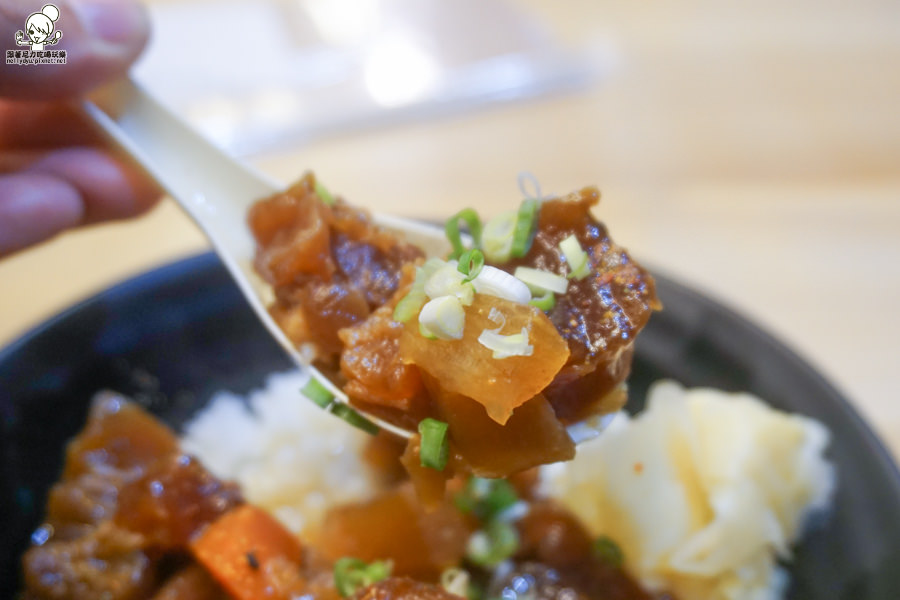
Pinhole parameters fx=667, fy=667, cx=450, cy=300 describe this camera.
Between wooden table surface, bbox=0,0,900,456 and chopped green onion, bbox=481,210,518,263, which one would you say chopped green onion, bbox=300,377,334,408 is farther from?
wooden table surface, bbox=0,0,900,456

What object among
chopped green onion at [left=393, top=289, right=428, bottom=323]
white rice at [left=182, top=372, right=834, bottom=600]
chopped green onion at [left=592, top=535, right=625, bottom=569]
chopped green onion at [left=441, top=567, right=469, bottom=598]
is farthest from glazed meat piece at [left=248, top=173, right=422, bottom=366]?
chopped green onion at [left=592, top=535, right=625, bottom=569]

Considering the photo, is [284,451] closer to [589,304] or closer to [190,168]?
[190,168]

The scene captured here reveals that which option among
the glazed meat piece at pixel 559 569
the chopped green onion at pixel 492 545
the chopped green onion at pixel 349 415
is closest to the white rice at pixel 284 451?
the chopped green onion at pixel 492 545

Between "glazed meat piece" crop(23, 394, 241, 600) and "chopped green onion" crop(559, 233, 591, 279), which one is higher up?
"chopped green onion" crop(559, 233, 591, 279)

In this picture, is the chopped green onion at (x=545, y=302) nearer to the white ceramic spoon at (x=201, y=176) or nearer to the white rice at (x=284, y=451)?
the white ceramic spoon at (x=201, y=176)

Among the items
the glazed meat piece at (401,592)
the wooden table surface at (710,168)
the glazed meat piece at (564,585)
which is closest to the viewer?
the glazed meat piece at (401,592)

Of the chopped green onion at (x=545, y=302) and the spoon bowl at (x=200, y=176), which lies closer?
the chopped green onion at (x=545, y=302)

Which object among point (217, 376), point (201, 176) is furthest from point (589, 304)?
point (217, 376)
